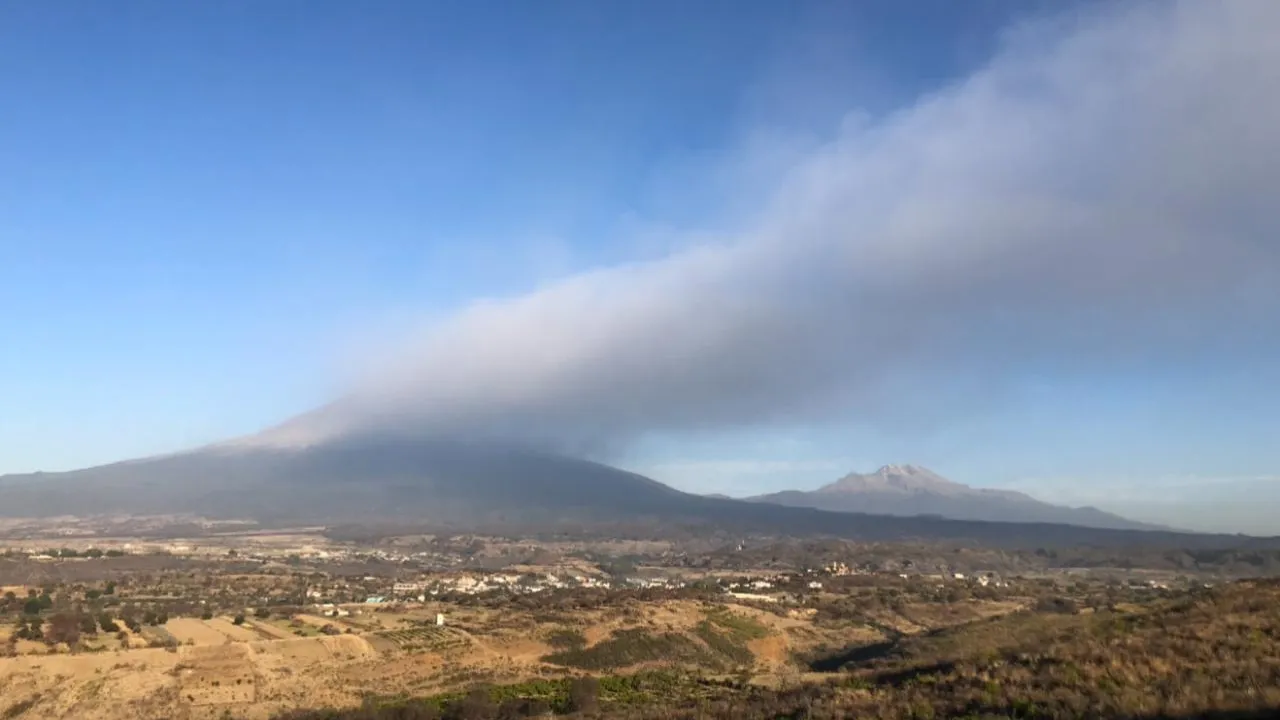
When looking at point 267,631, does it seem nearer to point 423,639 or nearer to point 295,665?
point 423,639

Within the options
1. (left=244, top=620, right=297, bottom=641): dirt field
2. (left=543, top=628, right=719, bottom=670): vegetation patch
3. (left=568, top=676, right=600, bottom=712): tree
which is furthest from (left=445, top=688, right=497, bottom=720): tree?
(left=244, top=620, right=297, bottom=641): dirt field

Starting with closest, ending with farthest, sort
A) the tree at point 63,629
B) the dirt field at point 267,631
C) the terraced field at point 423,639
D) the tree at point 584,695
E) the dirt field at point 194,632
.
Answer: the tree at point 584,695 → the tree at point 63,629 → the dirt field at point 194,632 → the terraced field at point 423,639 → the dirt field at point 267,631

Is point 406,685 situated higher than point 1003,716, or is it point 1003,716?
point 1003,716

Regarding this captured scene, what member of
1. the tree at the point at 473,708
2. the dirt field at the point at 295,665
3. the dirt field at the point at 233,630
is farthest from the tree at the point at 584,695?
the dirt field at the point at 233,630

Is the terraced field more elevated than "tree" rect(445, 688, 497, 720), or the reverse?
"tree" rect(445, 688, 497, 720)

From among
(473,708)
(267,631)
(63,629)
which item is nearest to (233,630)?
(267,631)

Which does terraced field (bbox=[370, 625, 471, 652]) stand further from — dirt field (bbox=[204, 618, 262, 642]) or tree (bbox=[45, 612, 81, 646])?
tree (bbox=[45, 612, 81, 646])

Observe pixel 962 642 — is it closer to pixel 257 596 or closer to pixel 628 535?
pixel 257 596

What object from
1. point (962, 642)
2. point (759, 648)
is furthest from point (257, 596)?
point (962, 642)

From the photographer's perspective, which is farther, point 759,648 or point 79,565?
point 79,565

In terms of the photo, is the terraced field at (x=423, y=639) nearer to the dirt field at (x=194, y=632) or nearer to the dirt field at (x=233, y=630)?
the dirt field at (x=233, y=630)

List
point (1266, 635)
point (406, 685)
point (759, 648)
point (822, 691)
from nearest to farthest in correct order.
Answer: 1. point (1266, 635)
2. point (822, 691)
3. point (406, 685)
4. point (759, 648)
